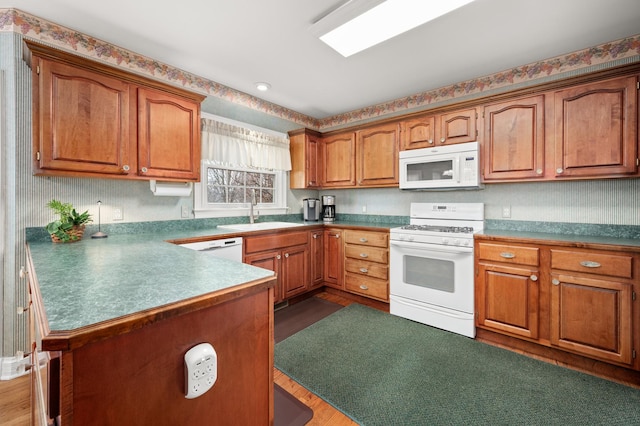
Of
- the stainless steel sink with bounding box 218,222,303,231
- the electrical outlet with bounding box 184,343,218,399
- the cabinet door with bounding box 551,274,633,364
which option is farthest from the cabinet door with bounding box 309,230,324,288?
the electrical outlet with bounding box 184,343,218,399

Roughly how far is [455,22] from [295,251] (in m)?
2.54

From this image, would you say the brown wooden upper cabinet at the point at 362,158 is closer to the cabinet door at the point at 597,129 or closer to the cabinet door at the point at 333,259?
the cabinet door at the point at 333,259

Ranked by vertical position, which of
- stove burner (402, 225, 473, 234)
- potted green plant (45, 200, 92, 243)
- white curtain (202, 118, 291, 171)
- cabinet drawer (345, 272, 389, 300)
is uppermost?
white curtain (202, 118, 291, 171)

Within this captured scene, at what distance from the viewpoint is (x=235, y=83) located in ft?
10.0

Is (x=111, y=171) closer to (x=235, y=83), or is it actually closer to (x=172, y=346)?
(x=235, y=83)

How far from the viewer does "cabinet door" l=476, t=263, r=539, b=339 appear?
86.4 inches

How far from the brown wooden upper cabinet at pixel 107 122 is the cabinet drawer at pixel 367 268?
1.97 m

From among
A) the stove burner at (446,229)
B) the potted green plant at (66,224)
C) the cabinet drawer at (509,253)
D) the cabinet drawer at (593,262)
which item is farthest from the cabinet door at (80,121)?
the cabinet drawer at (593,262)

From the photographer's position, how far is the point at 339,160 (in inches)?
149

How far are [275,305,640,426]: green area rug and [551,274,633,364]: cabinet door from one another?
202mm

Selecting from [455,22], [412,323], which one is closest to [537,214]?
[412,323]

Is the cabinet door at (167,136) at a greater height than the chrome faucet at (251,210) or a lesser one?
greater

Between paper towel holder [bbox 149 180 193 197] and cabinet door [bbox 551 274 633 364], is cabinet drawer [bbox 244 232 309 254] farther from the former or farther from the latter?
cabinet door [bbox 551 274 633 364]

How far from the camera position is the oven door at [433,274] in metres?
2.48
